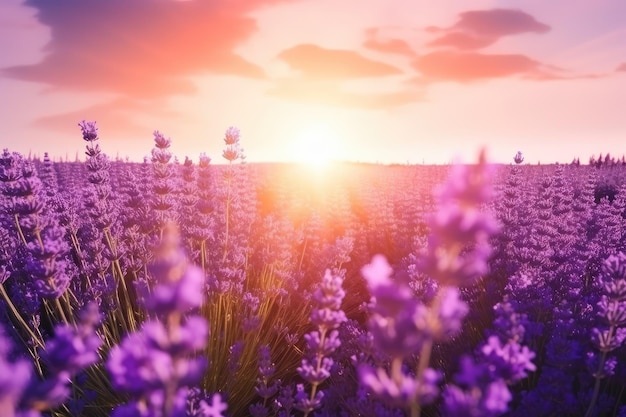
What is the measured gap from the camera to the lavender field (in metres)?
1.34

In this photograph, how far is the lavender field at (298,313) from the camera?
4.39 feet

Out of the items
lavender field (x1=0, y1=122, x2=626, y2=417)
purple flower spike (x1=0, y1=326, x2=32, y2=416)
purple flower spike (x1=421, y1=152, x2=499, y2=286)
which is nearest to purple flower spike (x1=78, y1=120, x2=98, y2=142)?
lavender field (x1=0, y1=122, x2=626, y2=417)

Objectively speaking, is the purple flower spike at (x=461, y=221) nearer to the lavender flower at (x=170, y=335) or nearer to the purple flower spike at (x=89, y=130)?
the lavender flower at (x=170, y=335)

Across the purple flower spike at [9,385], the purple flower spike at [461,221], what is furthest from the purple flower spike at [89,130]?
the purple flower spike at [461,221]

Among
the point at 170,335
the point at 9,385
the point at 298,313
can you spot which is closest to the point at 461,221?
the point at 170,335

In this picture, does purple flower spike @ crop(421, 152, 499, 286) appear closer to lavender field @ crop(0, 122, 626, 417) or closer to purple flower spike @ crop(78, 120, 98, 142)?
lavender field @ crop(0, 122, 626, 417)

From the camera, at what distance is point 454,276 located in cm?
132

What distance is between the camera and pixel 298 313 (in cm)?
632

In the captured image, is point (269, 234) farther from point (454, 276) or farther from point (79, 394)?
point (454, 276)

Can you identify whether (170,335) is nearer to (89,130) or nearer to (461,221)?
(461,221)

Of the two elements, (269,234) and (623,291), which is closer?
(623,291)

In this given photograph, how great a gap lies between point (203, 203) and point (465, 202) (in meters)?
5.07

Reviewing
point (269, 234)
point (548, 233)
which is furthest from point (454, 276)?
point (548, 233)

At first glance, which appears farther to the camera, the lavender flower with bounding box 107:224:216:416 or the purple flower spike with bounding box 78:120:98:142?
the purple flower spike with bounding box 78:120:98:142
